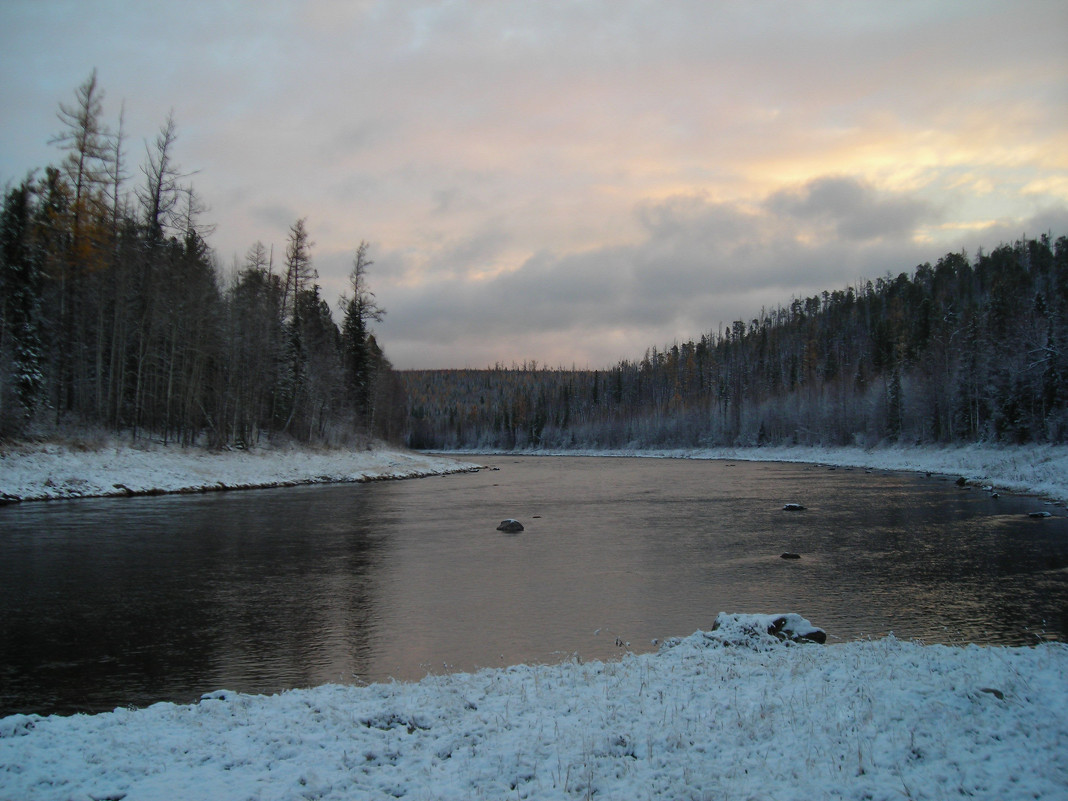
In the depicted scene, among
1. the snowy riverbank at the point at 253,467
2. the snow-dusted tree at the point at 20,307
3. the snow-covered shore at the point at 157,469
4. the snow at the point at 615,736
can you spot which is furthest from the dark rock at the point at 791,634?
the snow-dusted tree at the point at 20,307

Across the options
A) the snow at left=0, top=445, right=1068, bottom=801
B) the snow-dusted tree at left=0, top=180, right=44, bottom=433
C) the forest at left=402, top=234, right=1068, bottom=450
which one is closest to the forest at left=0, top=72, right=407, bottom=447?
the snow-dusted tree at left=0, top=180, right=44, bottom=433

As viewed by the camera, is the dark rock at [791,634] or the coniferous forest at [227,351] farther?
the coniferous forest at [227,351]

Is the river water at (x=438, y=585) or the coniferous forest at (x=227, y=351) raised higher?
the coniferous forest at (x=227, y=351)

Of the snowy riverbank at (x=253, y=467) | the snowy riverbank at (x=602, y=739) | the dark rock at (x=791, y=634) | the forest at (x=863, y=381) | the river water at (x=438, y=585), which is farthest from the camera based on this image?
the forest at (x=863, y=381)

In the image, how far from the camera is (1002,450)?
5738 cm

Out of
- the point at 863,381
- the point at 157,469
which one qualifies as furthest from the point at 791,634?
the point at 863,381

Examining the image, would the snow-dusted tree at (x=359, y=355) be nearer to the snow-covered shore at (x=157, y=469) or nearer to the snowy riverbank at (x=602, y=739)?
the snow-covered shore at (x=157, y=469)

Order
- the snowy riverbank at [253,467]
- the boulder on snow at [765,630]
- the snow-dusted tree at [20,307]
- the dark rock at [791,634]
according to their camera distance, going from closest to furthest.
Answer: the boulder on snow at [765,630]
the dark rock at [791,634]
the snowy riverbank at [253,467]
the snow-dusted tree at [20,307]

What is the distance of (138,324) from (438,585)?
39.2m

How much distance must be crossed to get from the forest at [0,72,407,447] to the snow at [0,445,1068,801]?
112 feet

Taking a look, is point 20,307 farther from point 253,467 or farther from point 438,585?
point 438,585

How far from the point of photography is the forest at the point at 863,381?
61.6 meters

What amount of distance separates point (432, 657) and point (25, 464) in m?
32.5

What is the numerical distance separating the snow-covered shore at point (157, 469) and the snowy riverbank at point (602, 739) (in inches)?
1268
